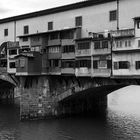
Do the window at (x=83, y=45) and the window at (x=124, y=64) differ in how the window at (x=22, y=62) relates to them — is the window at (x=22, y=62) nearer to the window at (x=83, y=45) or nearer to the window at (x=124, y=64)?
the window at (x=83, y=45)

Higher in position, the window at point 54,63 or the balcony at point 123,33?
the balcony at point 123,33

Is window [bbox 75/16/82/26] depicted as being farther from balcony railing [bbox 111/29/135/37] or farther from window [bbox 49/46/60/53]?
balcony railing [bbox 111/29/135/37]

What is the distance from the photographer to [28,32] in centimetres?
4400

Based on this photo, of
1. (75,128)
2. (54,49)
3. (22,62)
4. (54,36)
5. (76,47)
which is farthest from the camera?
(54,49)

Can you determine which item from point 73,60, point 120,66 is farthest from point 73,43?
point 120,66

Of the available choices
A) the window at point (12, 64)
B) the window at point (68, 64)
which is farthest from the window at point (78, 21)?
the window at point (12, 64)

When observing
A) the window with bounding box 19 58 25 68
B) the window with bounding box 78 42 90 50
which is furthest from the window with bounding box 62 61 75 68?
the window with bounding box 19 58 25 68

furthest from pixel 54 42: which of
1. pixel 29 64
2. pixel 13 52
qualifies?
pixel 13 52

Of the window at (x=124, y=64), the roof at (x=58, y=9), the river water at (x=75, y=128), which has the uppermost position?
the roof at (x=58, y=9)

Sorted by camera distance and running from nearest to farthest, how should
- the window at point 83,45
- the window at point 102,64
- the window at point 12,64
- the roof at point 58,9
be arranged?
the window at point 102,64
the window at point 83,45
the roof at point 58,9
the window at point 12,64

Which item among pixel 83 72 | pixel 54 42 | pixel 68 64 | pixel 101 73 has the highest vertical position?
pixel 54 42

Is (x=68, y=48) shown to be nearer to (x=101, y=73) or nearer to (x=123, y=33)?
(x=101, y=73)

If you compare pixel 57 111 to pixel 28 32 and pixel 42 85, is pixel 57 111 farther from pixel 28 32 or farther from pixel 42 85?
pixel 28 32

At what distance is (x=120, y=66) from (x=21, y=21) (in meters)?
20.4
